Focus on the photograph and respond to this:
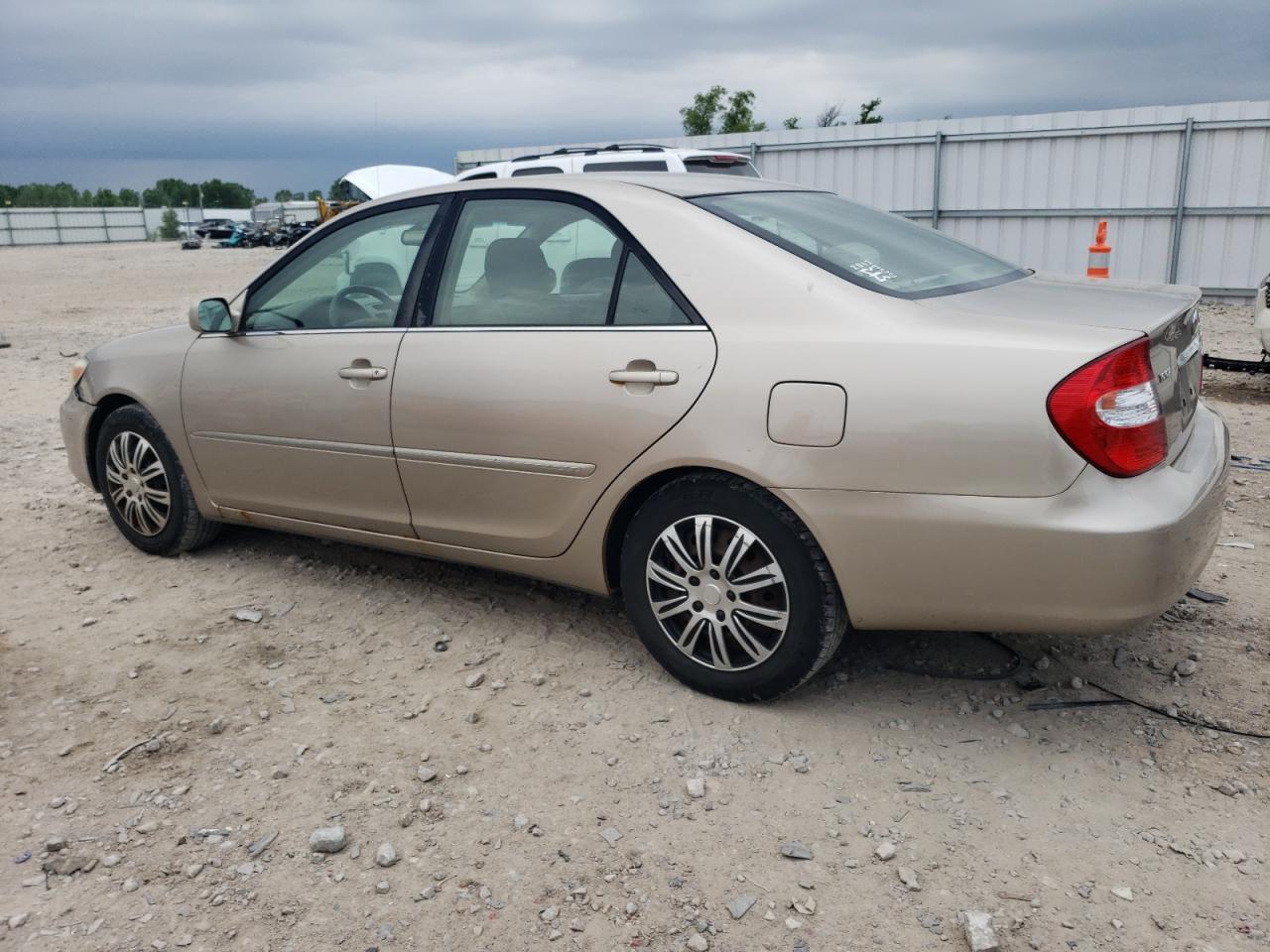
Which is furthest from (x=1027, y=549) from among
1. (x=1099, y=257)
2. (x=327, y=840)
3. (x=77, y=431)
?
(x=1099, y=257)

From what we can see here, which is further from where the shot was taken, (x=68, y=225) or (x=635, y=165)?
(x=68, y=225)

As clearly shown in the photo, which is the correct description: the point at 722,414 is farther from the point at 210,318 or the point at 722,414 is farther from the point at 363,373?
the point at 210,318

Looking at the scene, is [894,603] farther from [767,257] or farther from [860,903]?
[767,257]

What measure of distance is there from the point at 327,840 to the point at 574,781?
68 cm

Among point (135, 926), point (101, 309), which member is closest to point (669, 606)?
point (135, 926)

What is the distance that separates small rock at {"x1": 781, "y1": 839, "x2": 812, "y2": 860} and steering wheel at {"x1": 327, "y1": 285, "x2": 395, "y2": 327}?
240 cm

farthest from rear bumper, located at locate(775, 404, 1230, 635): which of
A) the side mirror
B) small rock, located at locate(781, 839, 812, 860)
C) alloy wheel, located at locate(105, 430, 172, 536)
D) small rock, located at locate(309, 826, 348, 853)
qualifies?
alloy wheel, located at locate(105, 430, 172, 536)

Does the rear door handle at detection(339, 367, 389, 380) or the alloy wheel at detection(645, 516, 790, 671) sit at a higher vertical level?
the rear door handle at detection(339, 367, 389, 380)

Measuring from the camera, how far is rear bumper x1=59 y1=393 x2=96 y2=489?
4.98 meters

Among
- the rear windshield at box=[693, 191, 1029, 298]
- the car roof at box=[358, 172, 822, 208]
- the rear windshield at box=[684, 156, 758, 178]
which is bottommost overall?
the rear windshield at box=[693, 191, 1029, 298]

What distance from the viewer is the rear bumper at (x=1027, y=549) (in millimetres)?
Result: 2709

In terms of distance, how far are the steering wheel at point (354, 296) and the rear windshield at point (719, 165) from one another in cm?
628

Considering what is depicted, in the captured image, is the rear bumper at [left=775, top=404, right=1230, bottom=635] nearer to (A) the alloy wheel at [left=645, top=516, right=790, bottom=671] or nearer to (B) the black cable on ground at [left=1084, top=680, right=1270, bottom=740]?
(A) the alloy wheel at [left=645, top=516, right=790, bottom=671]

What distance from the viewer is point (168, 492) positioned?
4.78m
